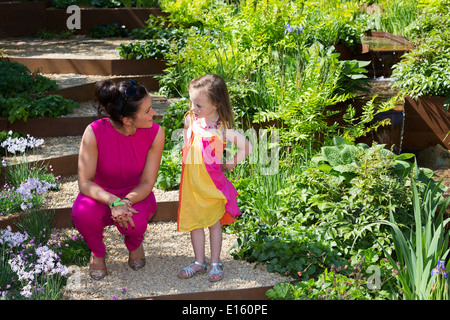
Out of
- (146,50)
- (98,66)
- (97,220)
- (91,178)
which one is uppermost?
(146,50)

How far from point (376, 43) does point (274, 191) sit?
397cm

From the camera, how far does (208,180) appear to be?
3584 mm

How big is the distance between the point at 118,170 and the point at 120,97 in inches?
19.2

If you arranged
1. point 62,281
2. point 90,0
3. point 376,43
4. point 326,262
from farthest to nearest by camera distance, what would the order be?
point 90,0 < point 376,43 < point 326,262 < point 62,281

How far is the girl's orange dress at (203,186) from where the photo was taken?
11.7 feet

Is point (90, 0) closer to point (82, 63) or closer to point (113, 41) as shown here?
point (113, 41)

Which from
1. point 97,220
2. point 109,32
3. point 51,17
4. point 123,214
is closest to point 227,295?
point 123,214

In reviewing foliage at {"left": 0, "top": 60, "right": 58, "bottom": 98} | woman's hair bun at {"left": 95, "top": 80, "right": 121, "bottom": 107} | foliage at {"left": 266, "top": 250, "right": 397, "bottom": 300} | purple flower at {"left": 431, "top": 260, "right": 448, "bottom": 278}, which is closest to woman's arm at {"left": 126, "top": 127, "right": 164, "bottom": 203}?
woman's hair bun at {"left": 95, "top": 80, "right": 121, "bottom": 107}

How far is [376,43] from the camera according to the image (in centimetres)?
745

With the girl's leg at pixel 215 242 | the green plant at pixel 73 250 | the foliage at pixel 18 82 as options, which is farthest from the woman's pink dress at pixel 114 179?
the foliage at pixel 18 82

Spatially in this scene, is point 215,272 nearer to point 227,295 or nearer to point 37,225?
point 227,295

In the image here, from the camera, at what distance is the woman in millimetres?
3422

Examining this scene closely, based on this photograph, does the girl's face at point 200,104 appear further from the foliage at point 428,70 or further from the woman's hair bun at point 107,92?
the foliage at point 428,70
